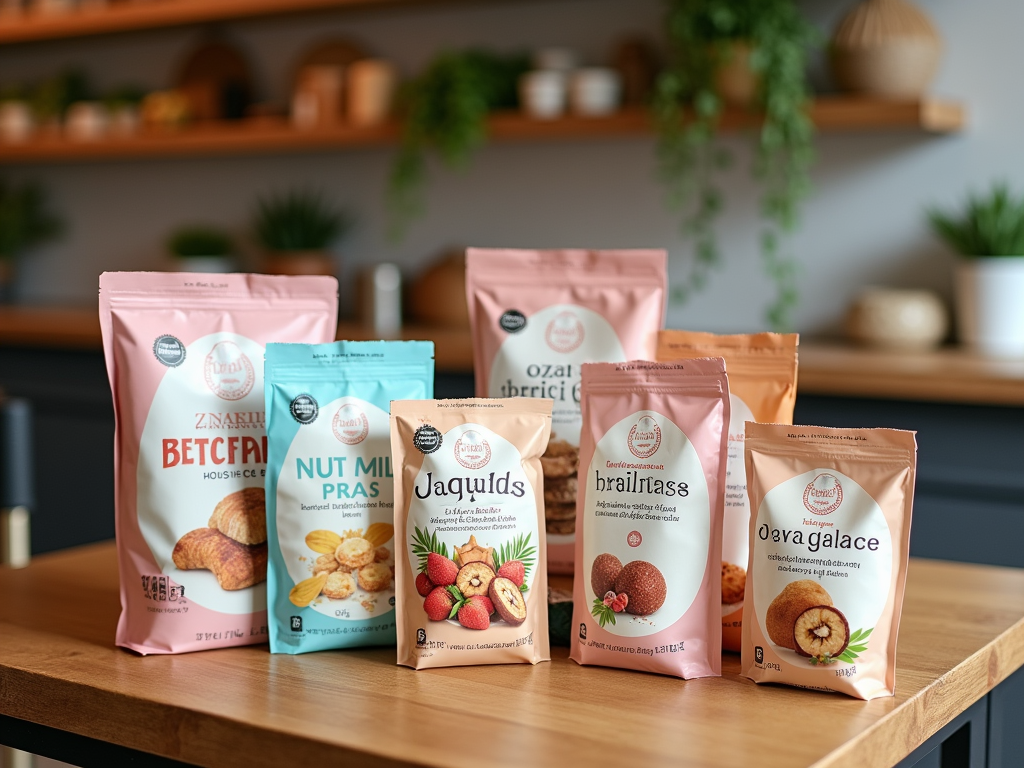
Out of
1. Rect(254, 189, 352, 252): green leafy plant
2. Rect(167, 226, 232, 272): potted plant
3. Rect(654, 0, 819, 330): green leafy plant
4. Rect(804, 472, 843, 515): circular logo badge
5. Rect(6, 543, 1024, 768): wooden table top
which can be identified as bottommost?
Rect(6, 543, 1024, 768): wooden table top

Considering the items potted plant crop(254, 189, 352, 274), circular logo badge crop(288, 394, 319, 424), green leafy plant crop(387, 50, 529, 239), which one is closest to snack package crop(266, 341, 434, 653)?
circular logo badge crop(288, 394, 319, 424)

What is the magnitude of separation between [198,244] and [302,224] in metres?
0.39

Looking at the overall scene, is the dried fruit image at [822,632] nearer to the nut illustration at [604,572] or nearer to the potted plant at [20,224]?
the nut illustration at [604,572]

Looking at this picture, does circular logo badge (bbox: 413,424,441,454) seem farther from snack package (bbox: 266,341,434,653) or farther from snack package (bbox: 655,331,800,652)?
snack package (bbox: 655,331,800,652)

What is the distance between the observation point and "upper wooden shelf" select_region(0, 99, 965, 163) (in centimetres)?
246

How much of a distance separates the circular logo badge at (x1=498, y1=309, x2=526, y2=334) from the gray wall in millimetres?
1939

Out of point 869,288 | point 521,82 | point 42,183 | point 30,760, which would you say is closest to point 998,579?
point 30,760

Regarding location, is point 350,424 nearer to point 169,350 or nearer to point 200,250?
point 169,350

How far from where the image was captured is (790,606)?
0.78 metres

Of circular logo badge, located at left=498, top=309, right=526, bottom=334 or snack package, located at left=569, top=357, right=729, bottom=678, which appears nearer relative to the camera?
snack package, located at left=569, top=357, right=729, bottom=678

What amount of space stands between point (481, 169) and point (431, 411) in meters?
2.51

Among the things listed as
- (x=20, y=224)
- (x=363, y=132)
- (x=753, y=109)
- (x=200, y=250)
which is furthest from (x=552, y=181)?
(x=20, y=224)

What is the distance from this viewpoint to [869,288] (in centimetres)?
276

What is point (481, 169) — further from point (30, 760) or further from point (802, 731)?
point (802, 731)
